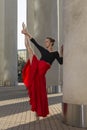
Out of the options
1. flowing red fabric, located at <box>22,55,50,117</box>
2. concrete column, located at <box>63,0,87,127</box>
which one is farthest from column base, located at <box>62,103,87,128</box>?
flowing red fabric, located at <box>22,55,50,117</box>

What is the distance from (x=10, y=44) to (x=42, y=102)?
25.4 meters

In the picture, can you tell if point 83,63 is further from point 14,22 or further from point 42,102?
point 14,22

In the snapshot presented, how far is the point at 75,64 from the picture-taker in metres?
8.78

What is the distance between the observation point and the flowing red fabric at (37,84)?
9516 millimetres

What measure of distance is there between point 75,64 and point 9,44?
86.1 ft

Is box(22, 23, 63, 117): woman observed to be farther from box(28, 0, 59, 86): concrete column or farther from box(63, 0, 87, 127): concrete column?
box(28, 0, 59, 86): concrete column

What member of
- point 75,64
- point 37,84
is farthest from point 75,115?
point 37,84

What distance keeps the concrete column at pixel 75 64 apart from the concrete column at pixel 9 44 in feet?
84.7

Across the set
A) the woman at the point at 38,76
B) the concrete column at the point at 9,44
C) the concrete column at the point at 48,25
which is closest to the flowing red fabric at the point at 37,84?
the woman at the point at 38,76

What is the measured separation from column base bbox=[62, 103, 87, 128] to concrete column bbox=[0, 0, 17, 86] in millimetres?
25892

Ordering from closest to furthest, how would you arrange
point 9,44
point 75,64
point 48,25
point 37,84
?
1. point 75,64
2. point 37,84
3. point 48,25
4. point 9,44

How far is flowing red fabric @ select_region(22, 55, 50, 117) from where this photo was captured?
9.52 m

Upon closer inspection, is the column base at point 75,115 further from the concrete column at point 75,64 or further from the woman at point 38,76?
the woman at point 38,76

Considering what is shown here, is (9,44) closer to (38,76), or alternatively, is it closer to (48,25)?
(48,25)
